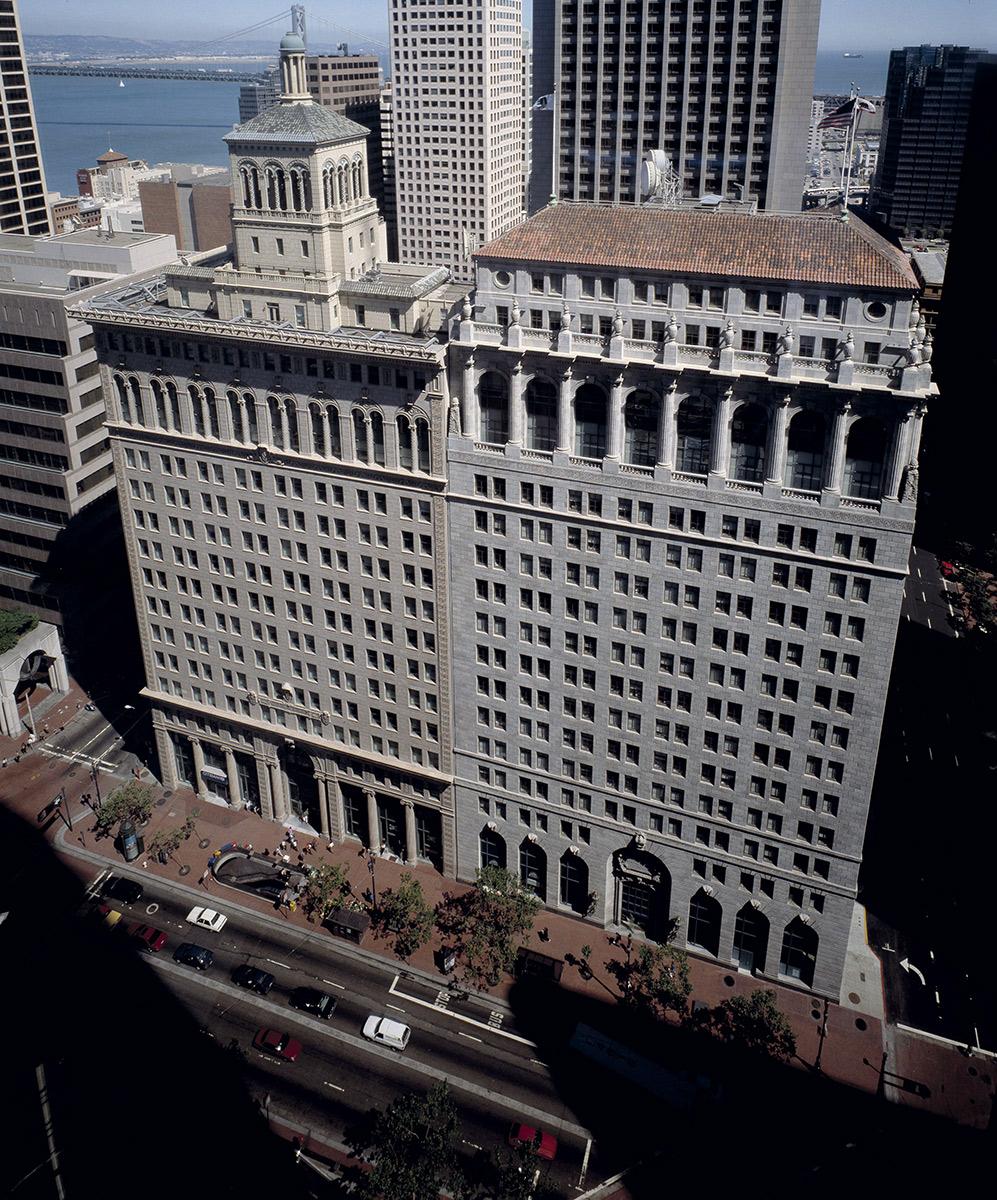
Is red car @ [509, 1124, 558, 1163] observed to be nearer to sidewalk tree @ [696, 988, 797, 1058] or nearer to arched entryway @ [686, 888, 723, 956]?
sidewalk tree @ [696, 988, 797, 1058]

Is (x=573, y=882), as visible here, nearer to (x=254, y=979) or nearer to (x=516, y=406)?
(x=254, y=979)

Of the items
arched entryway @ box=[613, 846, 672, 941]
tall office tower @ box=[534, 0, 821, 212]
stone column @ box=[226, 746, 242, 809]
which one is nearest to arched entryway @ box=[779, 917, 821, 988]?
arched entryway @ box=[613, 846, 672, 941]

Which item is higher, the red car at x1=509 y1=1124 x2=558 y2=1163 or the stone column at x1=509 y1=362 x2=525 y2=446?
the stone column at x1=509 y1=362 x2=525 y2=446

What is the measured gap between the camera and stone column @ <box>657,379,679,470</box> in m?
83.5

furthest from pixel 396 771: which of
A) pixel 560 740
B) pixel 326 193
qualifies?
pixel 326 193

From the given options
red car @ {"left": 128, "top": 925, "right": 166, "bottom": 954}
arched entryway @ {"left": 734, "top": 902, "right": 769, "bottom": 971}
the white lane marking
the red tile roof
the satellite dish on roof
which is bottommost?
the white lane marking

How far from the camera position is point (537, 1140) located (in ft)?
273

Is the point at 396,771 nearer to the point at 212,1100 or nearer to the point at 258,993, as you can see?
the point at 258,993

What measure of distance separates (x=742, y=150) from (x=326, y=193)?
89.2 metres

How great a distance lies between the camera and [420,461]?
95750 mm

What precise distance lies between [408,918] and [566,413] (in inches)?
1959

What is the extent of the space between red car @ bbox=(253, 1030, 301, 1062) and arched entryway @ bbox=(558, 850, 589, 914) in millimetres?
30127

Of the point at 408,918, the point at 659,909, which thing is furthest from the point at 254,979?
the point at 659,909

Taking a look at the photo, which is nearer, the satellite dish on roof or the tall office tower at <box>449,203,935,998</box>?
the tall office tower at <box>449,203,935,998</box>
